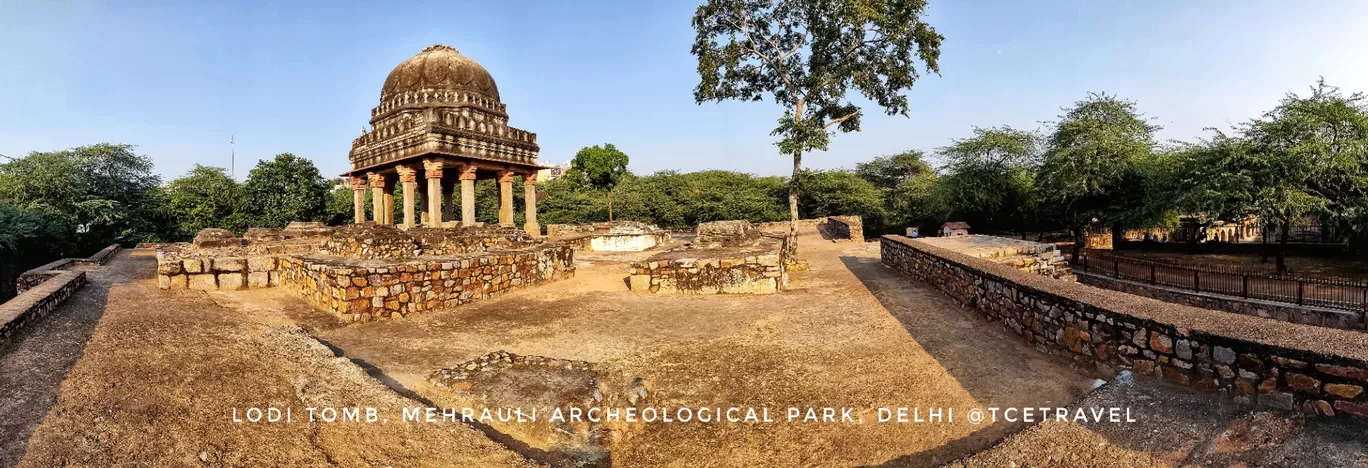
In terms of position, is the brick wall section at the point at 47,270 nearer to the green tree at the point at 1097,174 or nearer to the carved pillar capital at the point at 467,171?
the carved pillar capital at the point at 467,171

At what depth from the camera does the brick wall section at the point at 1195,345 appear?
2539 mm

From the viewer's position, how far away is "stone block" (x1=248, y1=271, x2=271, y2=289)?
8.88 meters

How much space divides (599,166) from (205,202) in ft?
68.5

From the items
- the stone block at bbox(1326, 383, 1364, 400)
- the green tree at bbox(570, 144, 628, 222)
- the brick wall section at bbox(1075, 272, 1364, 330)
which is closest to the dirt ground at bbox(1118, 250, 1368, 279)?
the brick wall section at bbox(1075, 272, 1364, 330)

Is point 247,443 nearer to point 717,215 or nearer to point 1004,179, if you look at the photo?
point 1004,179

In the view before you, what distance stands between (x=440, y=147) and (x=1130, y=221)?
60.2 ft

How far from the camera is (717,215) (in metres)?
29.1

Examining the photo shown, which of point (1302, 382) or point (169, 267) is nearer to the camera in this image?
point (1302, 382)

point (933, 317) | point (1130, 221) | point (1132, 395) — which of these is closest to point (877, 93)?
point (1130, 221)

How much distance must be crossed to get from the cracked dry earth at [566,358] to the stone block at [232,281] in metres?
1.67

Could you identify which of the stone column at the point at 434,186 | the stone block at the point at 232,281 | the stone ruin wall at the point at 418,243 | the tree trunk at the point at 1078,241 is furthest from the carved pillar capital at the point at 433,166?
the tree trunk at the point at 1078,241

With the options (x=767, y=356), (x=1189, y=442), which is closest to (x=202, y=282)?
(x=767, y=356)

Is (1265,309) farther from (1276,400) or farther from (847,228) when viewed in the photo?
(847,228)

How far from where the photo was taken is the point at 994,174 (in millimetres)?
20781
